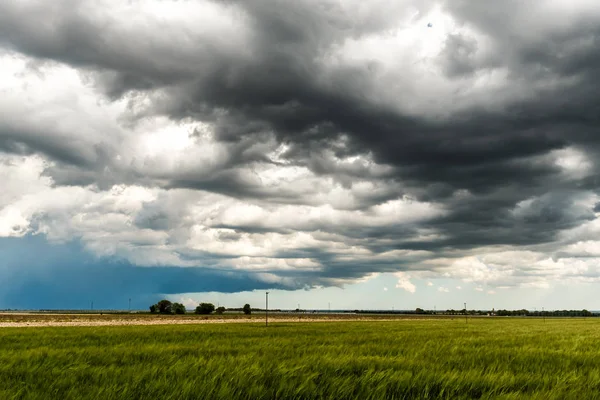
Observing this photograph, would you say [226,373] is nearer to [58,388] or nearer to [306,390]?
[306,390]

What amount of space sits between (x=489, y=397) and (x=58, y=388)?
8031 mm

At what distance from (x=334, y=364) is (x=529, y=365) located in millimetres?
6428

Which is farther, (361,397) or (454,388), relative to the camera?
(454,388)

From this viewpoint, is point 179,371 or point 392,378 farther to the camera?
point 179,371

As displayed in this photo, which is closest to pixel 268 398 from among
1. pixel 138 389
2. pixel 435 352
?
pixel 138 389

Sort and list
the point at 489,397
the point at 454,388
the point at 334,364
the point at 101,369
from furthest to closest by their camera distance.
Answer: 1. the point at 334,364
2. the point at 101,369
3. the point at 454,388
4. the point at 489,397

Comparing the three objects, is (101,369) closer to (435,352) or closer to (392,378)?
(392,378)

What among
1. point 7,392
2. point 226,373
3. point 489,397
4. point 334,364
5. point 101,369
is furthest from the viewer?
point 334,364

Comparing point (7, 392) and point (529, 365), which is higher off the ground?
point (7, 392)

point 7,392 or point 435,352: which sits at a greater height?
point 7,392

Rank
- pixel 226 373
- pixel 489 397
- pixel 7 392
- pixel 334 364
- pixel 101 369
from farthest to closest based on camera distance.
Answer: pixel 334 364, pixel 101 369, pixel 226 373, pixel 489 397, pixel 7 392

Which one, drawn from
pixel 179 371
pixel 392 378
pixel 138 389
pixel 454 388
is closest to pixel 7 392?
pixel 138 389

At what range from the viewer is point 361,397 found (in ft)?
26.2

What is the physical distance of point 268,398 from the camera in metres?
7.77
